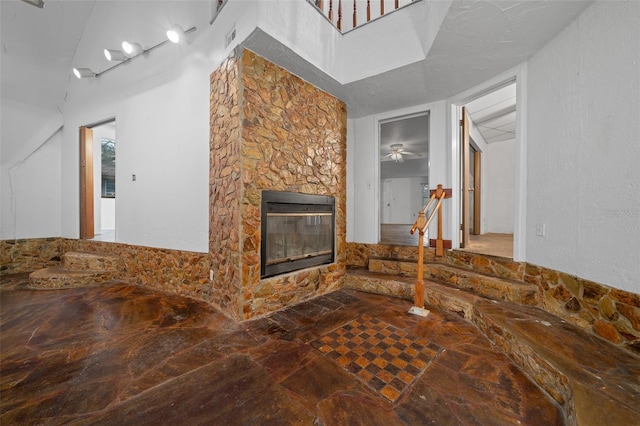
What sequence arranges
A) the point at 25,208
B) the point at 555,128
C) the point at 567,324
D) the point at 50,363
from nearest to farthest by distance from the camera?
the point at 50,363 < the point at 567,324 < the point at 555,128 < the point at 25,208

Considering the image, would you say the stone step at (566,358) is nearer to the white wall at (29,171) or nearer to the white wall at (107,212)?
the white wall at (29,171)

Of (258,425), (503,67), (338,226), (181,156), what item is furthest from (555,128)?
(181,156)

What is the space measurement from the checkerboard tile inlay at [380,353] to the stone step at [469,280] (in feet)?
3.67

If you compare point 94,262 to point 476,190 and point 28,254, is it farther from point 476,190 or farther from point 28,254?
point 476,190

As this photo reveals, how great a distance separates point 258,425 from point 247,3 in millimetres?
3135

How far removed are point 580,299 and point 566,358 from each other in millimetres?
→ 708

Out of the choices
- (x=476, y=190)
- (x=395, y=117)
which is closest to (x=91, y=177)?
(x=395, y=117)

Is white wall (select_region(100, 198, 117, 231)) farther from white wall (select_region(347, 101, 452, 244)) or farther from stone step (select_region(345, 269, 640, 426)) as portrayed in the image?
stone step (select_region(345, 269, 640, 426))

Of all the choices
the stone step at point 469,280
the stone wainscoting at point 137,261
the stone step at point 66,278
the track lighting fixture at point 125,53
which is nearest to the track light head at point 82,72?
the track lighting fixture at point 125,53

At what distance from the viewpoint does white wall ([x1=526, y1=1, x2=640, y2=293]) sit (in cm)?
151

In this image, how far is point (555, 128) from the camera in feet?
6.74

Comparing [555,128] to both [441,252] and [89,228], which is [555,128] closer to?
[441,252]

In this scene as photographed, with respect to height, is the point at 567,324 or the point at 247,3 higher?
the point at 247,3

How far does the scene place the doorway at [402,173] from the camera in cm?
484
